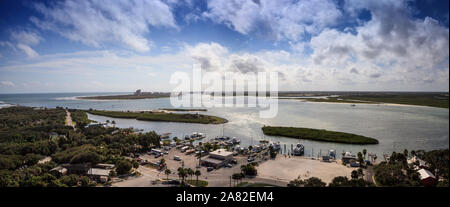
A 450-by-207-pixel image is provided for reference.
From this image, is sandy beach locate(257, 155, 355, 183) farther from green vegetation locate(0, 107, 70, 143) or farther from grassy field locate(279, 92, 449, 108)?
green vegetation locate(0, 107, 70, 143)

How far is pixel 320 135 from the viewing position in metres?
11.8

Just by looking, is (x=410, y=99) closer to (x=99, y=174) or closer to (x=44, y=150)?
(x=99, y=174)

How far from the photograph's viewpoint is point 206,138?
12.4 meters

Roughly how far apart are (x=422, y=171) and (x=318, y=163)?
276 centimetres

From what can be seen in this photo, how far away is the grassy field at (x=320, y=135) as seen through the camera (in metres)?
10.7

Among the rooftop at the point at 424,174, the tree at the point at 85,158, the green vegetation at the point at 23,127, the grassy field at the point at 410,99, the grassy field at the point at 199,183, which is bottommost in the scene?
the grassy field at the point at 199,183

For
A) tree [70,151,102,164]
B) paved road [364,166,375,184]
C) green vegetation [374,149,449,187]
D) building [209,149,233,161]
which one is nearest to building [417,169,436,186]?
green vegetation [374,149,449,187]

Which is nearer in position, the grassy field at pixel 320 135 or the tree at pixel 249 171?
the tree at pixel 249 171

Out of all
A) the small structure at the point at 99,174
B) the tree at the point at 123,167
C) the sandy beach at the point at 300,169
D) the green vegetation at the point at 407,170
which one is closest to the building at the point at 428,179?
the green vegetation at the point at 407,170

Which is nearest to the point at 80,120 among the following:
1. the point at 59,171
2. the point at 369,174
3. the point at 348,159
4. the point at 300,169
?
the point at 59,171

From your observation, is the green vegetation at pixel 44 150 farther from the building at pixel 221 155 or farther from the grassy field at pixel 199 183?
the building at pixel 221 155

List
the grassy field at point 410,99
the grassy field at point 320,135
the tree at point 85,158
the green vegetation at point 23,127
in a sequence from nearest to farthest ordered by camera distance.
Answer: the green vegetation at point 23,127, the tree at point 85,158, the grassy field at point 410,99, the grassy field at point 320,135
